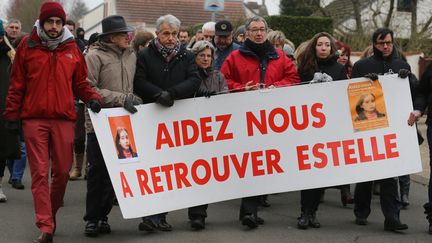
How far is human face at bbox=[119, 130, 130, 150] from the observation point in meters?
6.78

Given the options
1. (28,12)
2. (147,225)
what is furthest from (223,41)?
(28,12)

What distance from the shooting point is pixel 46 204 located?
21.2 feet

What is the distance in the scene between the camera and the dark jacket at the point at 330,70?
755cm

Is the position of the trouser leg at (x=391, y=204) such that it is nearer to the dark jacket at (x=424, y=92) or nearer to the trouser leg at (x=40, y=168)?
the dark jacket at (x=424, y=92)

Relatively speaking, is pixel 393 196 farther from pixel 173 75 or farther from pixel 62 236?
pixel 62 236

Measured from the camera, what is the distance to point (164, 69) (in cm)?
716

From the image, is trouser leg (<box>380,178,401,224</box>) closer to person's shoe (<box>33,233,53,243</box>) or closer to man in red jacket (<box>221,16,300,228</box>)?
man in red jacket (<box>221,16,300,228</box>)

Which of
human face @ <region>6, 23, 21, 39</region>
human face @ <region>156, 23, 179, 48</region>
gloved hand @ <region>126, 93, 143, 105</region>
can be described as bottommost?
gloved hand @ <region>126, 93, 143, 105</region>

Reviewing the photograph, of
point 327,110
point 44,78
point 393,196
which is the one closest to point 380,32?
point 327,110

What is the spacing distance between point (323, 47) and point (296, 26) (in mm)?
13535

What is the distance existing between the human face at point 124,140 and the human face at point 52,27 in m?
1.01

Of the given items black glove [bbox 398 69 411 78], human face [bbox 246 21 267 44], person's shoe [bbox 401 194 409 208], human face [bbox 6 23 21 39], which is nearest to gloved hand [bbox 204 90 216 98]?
human face [bbox 246 21 267 44]

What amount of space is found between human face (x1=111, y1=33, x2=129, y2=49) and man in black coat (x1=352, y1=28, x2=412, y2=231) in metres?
2.22

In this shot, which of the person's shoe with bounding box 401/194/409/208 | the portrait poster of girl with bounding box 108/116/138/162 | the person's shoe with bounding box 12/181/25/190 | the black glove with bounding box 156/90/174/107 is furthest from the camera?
the person's shoe with bounding box 12/181/25/190
